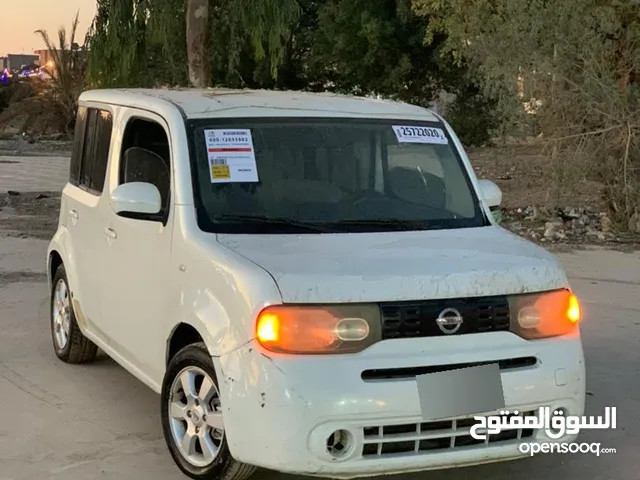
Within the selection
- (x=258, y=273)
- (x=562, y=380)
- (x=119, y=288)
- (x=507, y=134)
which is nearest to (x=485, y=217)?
(x=562, y=380)

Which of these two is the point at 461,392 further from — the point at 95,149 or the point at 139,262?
the point at 95,149

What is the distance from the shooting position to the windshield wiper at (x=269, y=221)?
4.30 metres

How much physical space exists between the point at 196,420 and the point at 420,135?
2.02 m

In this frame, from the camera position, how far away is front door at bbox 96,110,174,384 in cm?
446

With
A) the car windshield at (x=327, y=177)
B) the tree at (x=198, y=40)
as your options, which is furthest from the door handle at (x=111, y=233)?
the tree at (x=198, y=40)

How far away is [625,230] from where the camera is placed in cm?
1260

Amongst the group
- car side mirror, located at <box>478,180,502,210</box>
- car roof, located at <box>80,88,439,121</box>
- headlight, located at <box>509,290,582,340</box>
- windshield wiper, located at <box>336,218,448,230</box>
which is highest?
car roof, located at <box>80,88,439,121</box>

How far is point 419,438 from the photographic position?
11.9 ft

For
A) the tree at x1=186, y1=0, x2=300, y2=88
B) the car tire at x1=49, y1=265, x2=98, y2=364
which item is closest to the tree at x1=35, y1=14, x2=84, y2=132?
the tree at x1=186, y1=0, x2=300, y2=88

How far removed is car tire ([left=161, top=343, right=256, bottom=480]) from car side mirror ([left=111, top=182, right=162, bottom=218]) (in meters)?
0.77

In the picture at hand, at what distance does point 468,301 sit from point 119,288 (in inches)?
83.2

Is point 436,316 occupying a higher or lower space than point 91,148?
lower

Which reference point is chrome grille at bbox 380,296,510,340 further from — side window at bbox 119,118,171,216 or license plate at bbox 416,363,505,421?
side window at bbox 119,118,171,216

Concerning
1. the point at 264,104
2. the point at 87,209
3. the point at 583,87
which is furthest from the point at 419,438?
the point at 583,87
